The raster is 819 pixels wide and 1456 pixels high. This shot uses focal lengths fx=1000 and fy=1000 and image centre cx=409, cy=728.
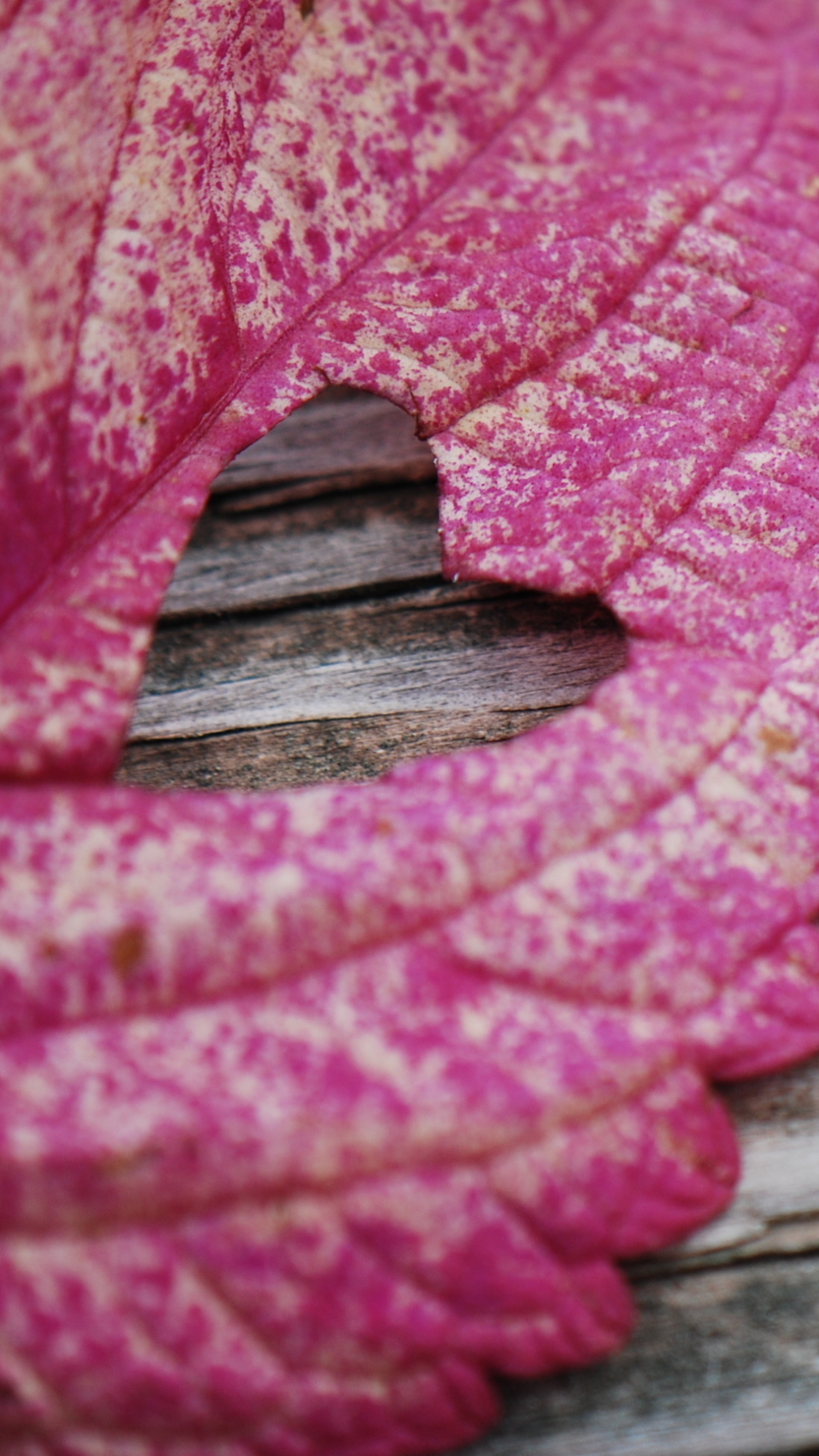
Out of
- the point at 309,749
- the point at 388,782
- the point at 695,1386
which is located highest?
the point at 388,782

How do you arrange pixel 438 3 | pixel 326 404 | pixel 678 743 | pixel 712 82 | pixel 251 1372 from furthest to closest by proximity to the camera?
pixel 326 404 → pixel 712 82 → pixel 438 3 → pixel 678 743 → pixel 251 1372

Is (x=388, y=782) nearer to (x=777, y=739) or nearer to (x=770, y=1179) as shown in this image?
(x=777, y=739)

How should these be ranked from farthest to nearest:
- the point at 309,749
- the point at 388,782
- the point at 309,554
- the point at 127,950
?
1. the point at 309,554
2. the point at 309,749
3. the point at 388,782
4. the point at 127,950

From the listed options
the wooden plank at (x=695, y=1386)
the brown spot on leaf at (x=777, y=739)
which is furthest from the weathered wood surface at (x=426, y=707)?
the brown spot on leaf at (x=777, y=739)

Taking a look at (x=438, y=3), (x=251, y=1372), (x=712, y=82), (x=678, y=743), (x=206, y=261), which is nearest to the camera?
(x=251, y=1372)

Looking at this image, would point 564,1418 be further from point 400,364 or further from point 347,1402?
point 400,364

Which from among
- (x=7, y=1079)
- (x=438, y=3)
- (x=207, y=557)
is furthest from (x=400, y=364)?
(x=7, y=1079)

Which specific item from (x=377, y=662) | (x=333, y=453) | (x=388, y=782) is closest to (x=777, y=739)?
(x=388, y=782)

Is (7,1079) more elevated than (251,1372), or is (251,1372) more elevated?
(7,1079)
